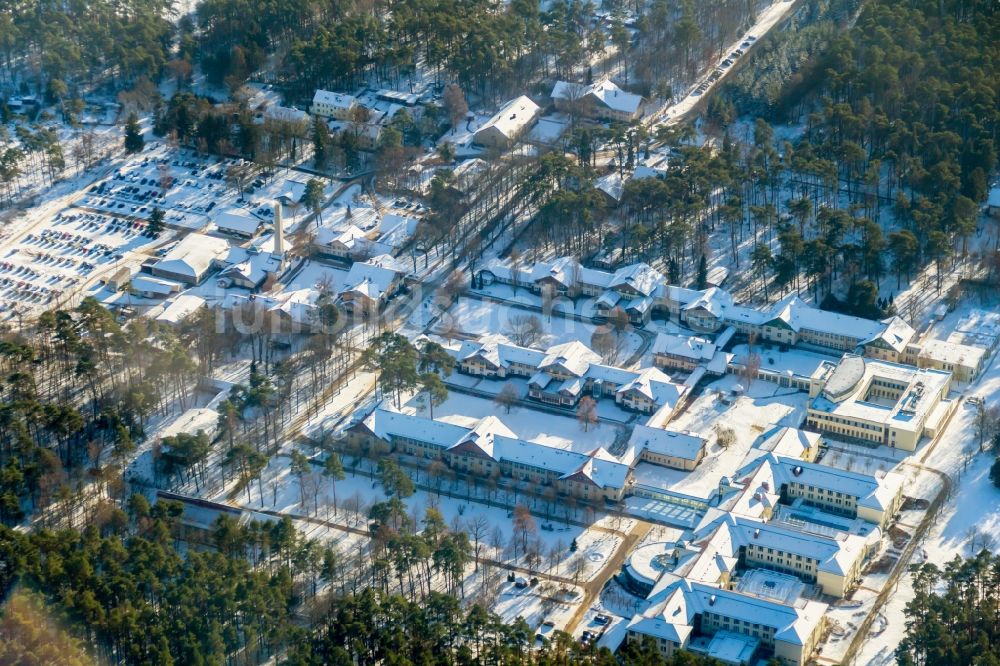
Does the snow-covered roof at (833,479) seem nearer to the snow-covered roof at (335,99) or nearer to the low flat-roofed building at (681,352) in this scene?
the low flat-roofed building at (681,352)

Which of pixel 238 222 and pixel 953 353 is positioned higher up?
pixel 953 353

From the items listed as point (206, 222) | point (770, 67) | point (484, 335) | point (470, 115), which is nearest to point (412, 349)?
point (484, 335)

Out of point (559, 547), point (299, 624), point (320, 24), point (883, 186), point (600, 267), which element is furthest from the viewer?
point (320, 24)

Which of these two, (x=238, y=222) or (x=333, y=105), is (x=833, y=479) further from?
(x=333, y=105)

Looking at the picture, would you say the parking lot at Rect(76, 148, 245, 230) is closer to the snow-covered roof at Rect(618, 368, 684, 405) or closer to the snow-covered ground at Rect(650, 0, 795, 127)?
the snow-covered ground at Rect(650, 0, 795, 127)

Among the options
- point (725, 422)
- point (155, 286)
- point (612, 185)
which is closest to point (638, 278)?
point (612, 185)

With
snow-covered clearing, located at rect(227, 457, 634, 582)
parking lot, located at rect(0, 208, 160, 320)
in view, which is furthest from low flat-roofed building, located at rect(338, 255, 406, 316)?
snow-covered clearing, located at rect(227, 457, 634, 582)

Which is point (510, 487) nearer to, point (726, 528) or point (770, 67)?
point (726, 528)
